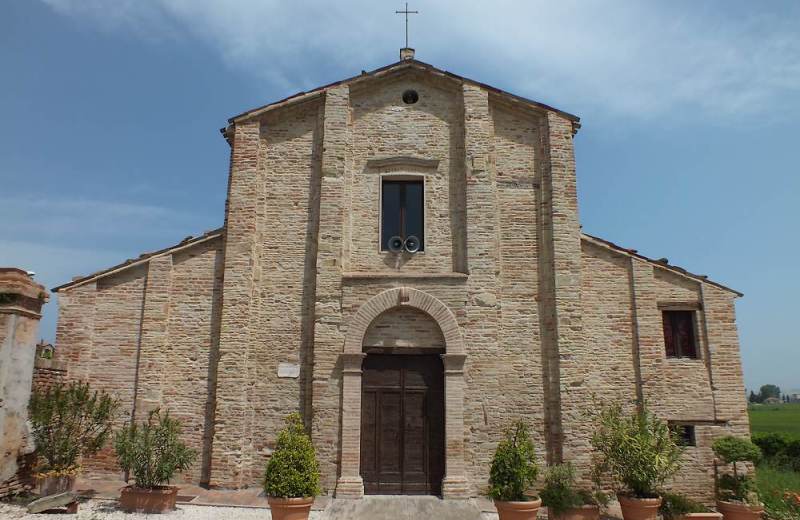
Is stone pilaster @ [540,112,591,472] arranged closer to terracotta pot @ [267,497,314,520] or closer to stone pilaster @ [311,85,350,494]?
stone pilaster @ [311,85,350,494]

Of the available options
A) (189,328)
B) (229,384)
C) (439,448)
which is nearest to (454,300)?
(439,448)

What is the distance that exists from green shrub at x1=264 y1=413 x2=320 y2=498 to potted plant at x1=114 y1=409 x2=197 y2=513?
2.06 m

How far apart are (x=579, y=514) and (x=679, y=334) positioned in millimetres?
4639

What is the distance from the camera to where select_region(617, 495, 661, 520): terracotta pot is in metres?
9.18

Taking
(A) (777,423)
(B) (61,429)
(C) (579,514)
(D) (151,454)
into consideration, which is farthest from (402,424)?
(A) (777,423)

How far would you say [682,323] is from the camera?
11727mm

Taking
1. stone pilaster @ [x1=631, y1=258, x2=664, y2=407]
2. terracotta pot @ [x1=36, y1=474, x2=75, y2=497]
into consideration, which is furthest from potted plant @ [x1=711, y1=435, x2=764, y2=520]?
terracotta pot @ [x1=36, y1=474, x2=75, y2=497]

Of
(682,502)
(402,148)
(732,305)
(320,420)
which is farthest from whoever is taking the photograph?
(402,148)

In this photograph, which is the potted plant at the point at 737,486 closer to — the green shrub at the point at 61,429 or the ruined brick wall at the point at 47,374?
the green shrub at the point at 61,429

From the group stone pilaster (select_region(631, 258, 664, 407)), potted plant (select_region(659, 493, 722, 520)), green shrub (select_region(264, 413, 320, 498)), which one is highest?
stone pilaster (select_region(631, 258, 664, 407))

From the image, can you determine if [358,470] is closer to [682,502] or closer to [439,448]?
[439,448]

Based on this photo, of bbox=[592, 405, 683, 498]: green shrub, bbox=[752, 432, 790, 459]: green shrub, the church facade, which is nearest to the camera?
bbox=[592, 405, 683, 498]: green shrub

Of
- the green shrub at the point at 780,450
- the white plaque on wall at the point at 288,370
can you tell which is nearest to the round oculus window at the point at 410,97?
the white plaque on wall at the point at 288,370

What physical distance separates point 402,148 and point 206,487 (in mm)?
8045
